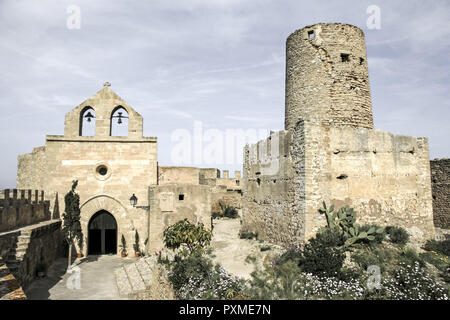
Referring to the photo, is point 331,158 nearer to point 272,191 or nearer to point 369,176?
point 369,176

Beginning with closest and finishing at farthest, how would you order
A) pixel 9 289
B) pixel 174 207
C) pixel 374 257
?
pixel 9 289
pixel 374 257
pixel 174 207

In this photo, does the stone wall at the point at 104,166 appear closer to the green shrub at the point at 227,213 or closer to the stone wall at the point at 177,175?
the stone wall at the point at 177,175

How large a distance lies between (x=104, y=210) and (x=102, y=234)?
3.93 feet

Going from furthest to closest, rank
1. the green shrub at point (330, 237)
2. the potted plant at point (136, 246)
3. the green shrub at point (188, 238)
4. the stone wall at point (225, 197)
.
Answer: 1. the stone wall at point (225, 197)
2. the potted plant at point (136, 246)
3. the green shrub at point (188, 238)
4. the green shrub at point (330, 237)

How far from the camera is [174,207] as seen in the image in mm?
15758

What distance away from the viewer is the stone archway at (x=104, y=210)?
16047 millimetres

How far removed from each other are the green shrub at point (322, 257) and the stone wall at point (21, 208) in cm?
1011

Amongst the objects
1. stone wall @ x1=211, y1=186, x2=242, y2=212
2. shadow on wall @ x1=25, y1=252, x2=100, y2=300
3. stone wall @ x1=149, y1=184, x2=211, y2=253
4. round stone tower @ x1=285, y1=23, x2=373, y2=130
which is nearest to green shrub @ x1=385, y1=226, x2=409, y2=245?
round stone tower @ x1=285, y1=23, x2=373, y2=130

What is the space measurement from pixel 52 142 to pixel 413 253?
15.9 meters

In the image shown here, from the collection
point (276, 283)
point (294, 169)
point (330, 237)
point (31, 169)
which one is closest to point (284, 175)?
point (294, 169)

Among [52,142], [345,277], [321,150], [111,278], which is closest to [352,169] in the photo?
[321,150]

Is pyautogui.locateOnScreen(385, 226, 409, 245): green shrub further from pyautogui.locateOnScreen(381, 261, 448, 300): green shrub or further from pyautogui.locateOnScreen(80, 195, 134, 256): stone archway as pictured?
pyautogui.locateOnScreen(80, 195, 134, 256): stone archway

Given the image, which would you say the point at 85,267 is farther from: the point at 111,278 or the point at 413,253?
the point at 413,253

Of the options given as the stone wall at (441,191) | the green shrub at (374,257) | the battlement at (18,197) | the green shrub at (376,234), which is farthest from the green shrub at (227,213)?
the green shrub at (374,257)
